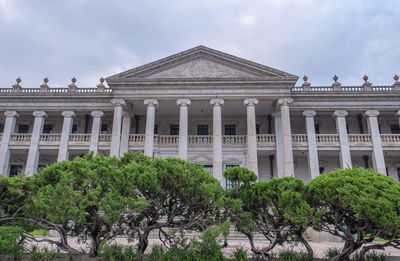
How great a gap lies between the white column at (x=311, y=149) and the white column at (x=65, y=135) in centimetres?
2127

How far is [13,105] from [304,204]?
27.5 metres

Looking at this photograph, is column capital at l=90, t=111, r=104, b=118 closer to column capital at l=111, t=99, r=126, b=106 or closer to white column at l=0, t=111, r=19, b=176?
column capital at l=111, t=99, r=126, b=106

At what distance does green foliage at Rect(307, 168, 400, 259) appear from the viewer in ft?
28.1

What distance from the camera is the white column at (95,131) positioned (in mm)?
25188

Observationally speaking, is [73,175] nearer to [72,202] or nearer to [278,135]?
[72,202]

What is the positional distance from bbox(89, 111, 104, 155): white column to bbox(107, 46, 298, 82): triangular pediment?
3.90m

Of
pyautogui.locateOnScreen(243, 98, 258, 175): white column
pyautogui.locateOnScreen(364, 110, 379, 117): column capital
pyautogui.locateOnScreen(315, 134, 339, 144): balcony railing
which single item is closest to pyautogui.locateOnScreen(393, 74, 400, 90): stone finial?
Result: pyautogui.locateOnScreen(364, 110, 379, 117): column capital

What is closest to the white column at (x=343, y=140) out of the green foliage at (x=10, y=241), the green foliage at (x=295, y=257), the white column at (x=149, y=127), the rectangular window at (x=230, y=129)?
the rectangular window at (x=230, y=129)

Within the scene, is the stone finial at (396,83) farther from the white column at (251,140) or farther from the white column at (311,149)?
the white column at (251,140)

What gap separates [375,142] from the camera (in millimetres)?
24172

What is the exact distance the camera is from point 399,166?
26.2 metres

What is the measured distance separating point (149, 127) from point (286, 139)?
11.2m

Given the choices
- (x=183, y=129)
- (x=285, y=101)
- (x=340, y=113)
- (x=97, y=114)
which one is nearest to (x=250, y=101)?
(x=285, y=101)

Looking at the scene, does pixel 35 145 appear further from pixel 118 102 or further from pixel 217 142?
pixel 217 142
